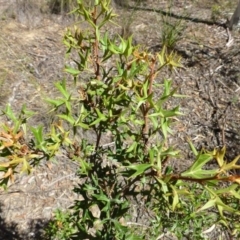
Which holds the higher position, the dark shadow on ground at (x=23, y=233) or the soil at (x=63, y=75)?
the soil at (x=63, y=75)

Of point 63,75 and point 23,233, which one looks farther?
point 63,75

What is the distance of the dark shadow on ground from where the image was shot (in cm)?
239

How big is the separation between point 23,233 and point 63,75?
136cm

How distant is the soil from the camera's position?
260 centimetres

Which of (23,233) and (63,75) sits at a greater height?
A: (63,75)

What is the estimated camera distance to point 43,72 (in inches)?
135

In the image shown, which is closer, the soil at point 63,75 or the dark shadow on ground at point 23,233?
the dark shadow on ground at point 23,233

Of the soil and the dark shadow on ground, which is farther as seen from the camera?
the soil

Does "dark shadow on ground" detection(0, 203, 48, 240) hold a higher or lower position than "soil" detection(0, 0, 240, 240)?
lower

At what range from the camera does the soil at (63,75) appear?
260 centimetres

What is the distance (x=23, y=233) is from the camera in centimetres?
242

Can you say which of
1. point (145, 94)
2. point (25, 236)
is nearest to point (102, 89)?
point (145, 94)

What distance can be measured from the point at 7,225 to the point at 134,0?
268 cm

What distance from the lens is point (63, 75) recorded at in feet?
11.1
